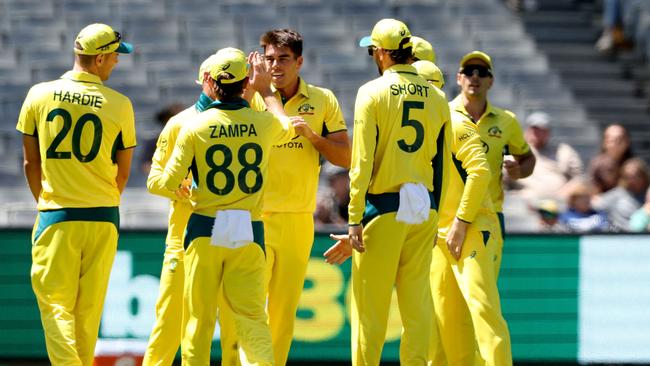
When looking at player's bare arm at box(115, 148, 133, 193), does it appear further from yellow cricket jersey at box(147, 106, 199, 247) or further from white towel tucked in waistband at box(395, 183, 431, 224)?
white towel tucked in waistband at box(395, 183, 431, 224)

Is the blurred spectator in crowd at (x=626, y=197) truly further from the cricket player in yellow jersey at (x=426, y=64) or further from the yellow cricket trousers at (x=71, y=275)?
the yellow cricket trousers at (x=71, y=275)

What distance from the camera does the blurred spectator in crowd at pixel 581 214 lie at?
40.3 feet

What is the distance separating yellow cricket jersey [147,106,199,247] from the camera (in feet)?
25.9

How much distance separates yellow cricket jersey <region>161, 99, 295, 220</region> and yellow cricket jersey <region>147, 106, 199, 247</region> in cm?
35

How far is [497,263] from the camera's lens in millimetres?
8688

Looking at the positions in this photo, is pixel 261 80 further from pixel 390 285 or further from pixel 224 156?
pixel 390 285

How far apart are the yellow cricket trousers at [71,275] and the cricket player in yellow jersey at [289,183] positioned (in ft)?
3.41

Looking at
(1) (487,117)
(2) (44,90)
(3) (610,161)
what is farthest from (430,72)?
(3) (610,161)

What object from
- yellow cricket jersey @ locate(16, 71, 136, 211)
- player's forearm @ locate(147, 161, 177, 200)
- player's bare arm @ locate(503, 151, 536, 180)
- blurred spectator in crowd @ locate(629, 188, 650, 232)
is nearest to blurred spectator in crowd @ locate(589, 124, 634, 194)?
blurred spectator in crowd @ locate(629, 188, 650, 232)

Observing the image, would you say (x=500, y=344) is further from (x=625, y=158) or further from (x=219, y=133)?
(x=625, y=158)

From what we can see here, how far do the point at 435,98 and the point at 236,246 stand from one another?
4.94 feet

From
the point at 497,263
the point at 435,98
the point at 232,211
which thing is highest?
the point at 435,98

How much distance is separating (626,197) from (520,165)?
168 inches

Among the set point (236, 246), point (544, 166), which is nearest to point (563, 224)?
point (544, 166)
